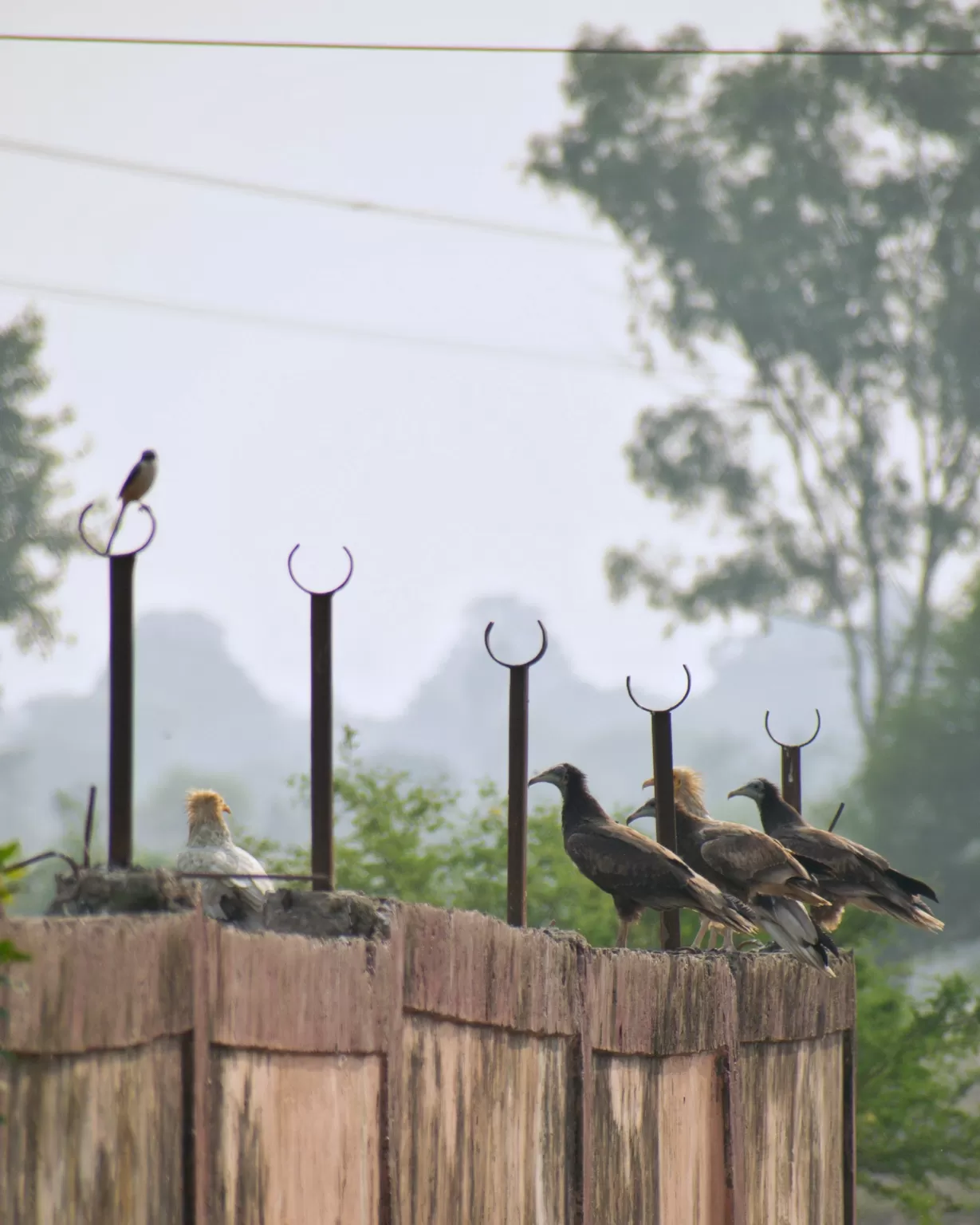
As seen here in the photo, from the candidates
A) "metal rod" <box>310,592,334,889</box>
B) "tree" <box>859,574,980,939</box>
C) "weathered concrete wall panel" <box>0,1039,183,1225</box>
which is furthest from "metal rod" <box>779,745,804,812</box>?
"tree" <box>859,574,980,939</box>

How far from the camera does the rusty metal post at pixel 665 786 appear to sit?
7020 millimetres

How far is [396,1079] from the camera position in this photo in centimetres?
445

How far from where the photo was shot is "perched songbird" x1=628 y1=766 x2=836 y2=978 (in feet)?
25.0

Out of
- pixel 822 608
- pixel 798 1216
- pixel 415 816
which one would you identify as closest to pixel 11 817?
pixel 822 608

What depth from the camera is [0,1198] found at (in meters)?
3.26

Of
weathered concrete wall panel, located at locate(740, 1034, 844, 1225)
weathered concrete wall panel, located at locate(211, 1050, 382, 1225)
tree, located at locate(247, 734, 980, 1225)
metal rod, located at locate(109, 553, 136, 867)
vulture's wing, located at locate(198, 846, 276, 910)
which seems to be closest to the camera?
weathered concrete wall panel, located at locate(211, 1050, 382, 1225)

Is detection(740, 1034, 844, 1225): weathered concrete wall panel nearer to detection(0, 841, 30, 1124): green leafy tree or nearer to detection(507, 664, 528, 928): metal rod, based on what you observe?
detection(507, 664, 528, 928): metal rod

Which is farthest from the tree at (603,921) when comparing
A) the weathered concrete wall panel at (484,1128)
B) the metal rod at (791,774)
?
the weathered concrete wall panel at (484,1128)

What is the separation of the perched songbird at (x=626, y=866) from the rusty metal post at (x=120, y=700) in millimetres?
2834

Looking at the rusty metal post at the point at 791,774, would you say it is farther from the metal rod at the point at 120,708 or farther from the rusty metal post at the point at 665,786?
the metal rod at the point at 120,708

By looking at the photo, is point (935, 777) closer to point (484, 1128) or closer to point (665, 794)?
point (665, 794)

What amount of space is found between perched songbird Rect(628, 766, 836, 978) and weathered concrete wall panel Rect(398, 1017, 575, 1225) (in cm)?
226

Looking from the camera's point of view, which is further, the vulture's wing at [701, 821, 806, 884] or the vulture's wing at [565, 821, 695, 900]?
the vulture's wing at [701, 821, 806, 884]

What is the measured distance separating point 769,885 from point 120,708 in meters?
4.03
